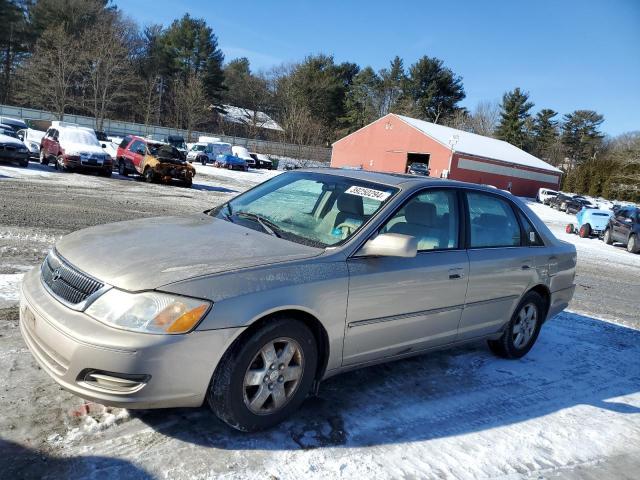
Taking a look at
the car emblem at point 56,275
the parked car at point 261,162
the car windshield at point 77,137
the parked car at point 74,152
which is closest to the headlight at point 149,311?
the car emblem at point 56,275

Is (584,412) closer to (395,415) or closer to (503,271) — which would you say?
(503,271)

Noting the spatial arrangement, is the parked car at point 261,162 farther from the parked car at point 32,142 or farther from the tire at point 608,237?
the tire at point 608,237

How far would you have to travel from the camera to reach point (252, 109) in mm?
78000

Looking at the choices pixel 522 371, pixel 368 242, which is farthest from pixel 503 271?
pixel 368 242

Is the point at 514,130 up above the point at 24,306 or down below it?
above

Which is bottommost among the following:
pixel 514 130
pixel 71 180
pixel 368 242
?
pixel 71 180

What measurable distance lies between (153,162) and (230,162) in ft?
64.2

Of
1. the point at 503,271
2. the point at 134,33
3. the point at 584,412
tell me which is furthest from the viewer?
the point at 134,33

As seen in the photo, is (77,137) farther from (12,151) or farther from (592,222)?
(592,222)

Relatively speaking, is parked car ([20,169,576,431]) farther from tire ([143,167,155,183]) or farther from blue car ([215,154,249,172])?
blue car ([215,154,249,172])

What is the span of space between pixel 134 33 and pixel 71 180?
2241 inches

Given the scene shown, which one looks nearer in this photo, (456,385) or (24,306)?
(24,306)

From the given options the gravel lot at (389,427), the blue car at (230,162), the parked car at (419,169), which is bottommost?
the gravel lot at (389,427)

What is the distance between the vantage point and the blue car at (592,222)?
2198cm
